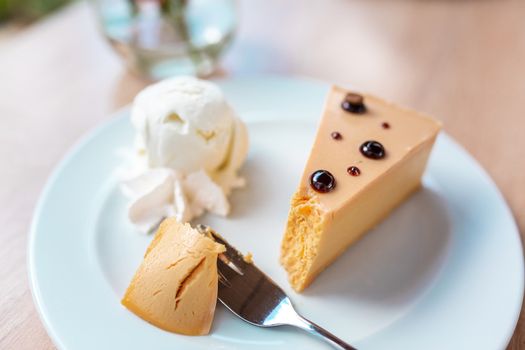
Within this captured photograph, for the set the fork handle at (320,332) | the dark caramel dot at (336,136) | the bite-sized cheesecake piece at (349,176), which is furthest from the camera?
the dark caramel dot at (336,136)

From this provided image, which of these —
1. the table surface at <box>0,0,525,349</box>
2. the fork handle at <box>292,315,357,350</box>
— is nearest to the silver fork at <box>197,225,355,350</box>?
the fork handle at <box>292,315,357,350</box>

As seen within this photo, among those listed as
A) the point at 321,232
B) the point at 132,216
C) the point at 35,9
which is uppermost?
the point at 321,232

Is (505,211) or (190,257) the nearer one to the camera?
(190,257)

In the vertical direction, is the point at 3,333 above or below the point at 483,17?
below

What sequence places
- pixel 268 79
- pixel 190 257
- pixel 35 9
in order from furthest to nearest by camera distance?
1. pixel 35 9
2. pixel 268 79
3. pixel 190 257

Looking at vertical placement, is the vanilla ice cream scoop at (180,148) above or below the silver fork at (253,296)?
above

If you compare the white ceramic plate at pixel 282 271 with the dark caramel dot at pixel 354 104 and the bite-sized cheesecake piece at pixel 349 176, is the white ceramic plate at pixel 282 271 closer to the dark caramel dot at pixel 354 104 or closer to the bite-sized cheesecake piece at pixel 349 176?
the bite-sized cheesecake piece at pixel 349 176

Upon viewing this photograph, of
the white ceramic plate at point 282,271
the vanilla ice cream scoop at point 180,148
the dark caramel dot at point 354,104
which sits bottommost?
the white ceramic plate at point 282,271

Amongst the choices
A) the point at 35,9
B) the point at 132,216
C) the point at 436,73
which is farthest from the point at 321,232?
the point at 35,9

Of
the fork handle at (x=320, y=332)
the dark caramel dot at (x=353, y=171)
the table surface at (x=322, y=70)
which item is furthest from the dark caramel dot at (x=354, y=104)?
the fork handle at (x=320, y=332)

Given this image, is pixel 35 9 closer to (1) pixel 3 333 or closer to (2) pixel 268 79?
(2) pixel 268 79
